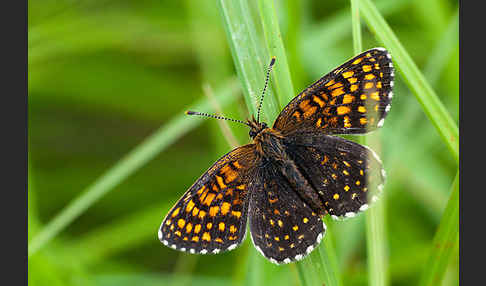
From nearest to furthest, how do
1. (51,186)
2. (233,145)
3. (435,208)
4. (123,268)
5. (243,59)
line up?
(243,59) → (233,145) → (435,208) → (123,268) → (51,186)

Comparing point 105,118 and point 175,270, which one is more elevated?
point 105,118

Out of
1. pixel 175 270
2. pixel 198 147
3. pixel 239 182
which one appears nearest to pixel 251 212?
pixel 239 182

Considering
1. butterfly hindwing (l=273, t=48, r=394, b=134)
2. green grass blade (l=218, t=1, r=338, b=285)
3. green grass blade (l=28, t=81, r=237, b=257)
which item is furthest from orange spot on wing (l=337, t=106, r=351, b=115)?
green grass blade (l=28, t=81, r=237, b=257)

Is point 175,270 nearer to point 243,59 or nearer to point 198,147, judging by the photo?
point 198,147

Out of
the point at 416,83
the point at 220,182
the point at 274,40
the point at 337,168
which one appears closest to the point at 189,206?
the point at 220,182

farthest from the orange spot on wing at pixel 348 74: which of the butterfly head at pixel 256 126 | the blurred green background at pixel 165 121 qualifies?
the blurred green background at pixel 165 121

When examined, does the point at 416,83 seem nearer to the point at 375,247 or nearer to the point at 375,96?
the point at 375,96

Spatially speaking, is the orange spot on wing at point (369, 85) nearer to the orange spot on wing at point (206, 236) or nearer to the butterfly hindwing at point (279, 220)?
the butterfly hindwing at point (279, 220)
